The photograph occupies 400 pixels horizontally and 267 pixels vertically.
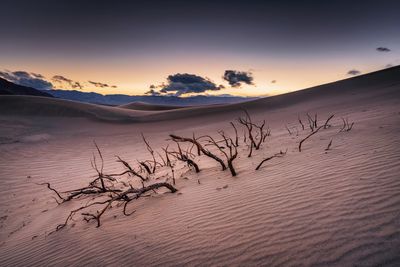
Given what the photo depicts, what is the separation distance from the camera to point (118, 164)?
23.4 ft

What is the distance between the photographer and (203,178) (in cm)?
406

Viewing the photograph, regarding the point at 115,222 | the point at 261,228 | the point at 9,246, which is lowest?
the point at 9,246

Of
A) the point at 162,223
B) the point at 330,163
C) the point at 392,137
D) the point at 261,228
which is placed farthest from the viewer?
the point at 392,137

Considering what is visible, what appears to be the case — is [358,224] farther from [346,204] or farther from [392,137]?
[392,137]

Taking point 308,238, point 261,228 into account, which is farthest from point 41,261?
point 308,238

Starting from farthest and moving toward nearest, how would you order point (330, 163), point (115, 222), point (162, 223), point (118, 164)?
point (118, 164)
point (330, 163)
point (115, 222)
point (162, 223)

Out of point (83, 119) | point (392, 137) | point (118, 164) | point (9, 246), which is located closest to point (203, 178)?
point (9, 246)

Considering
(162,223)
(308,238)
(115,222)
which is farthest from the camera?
(115,222)

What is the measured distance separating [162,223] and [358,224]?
1867 mm

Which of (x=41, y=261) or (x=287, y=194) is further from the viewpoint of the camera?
(x=287, y=194)

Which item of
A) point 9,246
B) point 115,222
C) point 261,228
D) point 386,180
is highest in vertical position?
point 386,180

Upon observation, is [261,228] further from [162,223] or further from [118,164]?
[118,164]

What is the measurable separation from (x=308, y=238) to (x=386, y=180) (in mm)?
1332

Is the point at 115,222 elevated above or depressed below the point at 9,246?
above
